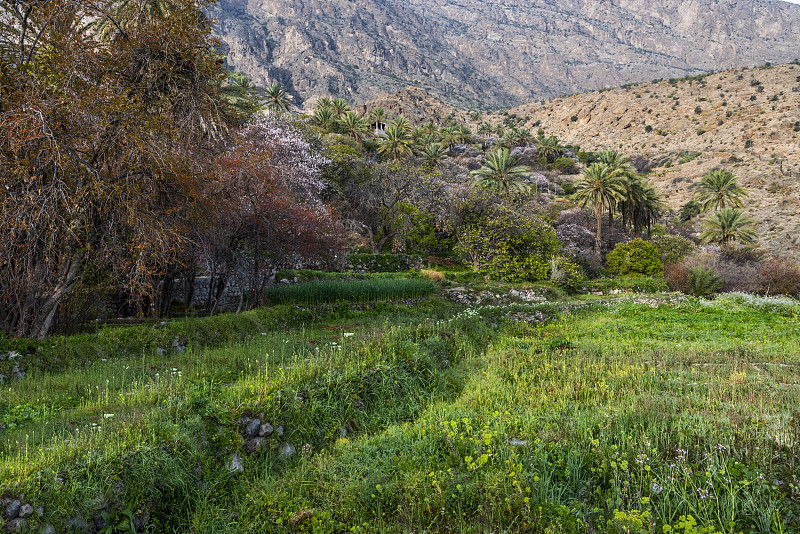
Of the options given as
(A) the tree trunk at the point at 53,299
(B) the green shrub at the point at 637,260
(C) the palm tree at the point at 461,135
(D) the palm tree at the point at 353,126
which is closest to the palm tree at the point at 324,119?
(D) the palm tree at the point at 353,126

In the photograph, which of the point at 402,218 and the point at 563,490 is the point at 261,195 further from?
the point at 402,218

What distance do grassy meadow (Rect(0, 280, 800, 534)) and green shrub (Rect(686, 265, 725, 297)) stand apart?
627 inches

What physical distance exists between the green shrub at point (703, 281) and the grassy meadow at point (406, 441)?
52.3 feet

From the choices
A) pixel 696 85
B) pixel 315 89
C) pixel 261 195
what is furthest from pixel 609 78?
pixel 261 195

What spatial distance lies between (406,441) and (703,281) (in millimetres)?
24230

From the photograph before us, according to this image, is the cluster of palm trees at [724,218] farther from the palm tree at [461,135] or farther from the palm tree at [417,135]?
the palm tree at [461,135]

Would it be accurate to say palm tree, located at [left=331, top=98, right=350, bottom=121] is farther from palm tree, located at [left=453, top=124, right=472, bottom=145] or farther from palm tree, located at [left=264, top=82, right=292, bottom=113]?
palm tree, located at [left=453, top=124, right=472, bottom=145]

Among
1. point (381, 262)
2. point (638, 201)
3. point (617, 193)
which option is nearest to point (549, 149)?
point (638, 201)

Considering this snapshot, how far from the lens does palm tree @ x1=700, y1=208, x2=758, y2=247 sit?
1320 inches

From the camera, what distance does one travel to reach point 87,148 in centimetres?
848

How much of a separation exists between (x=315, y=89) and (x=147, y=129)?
120 meters

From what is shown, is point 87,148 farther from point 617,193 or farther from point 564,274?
point 617,193

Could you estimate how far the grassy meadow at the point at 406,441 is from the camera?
3.90 meters

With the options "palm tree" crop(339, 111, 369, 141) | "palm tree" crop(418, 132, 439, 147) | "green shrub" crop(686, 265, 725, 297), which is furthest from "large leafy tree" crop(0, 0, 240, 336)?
"palm tree" crop(418, 132, 439, 147)
